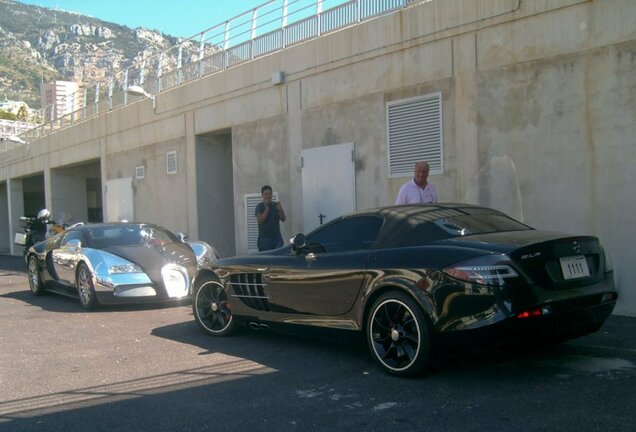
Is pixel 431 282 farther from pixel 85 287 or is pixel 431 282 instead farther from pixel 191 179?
pixel 191 179

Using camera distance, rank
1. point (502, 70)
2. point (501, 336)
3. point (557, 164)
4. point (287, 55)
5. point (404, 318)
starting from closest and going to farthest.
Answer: point (501, 336) < point (404, 318) < point (557, 164) < point (502, 70) < point (287, 55)

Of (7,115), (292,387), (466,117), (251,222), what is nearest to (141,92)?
(251,222)

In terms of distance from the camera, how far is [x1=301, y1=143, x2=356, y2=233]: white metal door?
36.1 feet

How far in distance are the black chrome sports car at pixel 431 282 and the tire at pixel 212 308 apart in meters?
0.60

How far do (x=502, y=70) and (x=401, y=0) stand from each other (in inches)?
94.0

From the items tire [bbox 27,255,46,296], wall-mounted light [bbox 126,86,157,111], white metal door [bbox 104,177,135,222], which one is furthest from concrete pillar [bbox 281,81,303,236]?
white metal door [bbox 104,177,135,222]

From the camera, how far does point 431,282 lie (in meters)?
4.94

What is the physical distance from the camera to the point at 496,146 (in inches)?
344

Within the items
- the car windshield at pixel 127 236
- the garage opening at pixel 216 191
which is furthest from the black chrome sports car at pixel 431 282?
the garage opening at pixel 216 191

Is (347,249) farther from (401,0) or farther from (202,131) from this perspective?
(202,131)

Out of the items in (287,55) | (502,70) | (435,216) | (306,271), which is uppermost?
(287,55)

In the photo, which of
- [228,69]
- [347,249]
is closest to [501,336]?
[347,249]

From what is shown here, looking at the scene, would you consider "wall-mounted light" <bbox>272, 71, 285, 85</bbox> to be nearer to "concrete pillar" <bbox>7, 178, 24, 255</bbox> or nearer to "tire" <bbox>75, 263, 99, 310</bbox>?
"tire" <bbox>75, 263, 99, 310</bbox>

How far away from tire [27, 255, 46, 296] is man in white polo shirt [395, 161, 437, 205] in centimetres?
693
